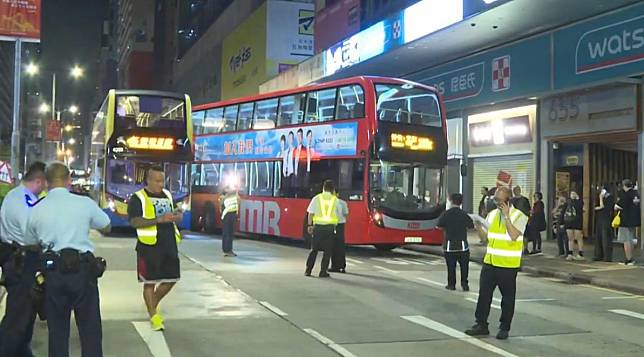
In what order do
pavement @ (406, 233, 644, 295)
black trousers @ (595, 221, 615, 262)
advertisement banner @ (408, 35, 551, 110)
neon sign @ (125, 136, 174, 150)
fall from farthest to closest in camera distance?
1. neon sign @ (125, 136, 174, 150)
2. advertisement banner @ (408, 35, 551, 110)
3. black trousers @ (595, 221, 615, 262)
4. pavement @ (406, 233, 644, 295)

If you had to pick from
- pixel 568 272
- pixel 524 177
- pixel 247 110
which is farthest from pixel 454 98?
pixel 568 272

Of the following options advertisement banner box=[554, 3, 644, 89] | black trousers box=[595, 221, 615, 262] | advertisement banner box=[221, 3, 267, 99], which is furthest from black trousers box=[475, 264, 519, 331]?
advertisement banner box=[221, 3, 267, 99]

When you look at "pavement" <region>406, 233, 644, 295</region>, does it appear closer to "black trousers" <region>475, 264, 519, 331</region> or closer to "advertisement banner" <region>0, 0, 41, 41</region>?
"black trousers" <region>475, 264, 519, 331</region>

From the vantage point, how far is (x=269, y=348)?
280 inches

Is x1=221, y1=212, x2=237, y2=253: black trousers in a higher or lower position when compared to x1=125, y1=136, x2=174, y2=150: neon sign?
lower

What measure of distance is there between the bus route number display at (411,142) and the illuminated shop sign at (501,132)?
18.3 feet

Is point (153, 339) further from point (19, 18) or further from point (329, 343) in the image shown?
point (19, 18)

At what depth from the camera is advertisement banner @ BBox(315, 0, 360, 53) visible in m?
31.4

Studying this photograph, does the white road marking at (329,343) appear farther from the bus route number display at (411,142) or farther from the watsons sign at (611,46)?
the watsons sign at (611,46)

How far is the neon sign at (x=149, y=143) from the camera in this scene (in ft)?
65.6

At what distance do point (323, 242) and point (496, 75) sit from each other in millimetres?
11066

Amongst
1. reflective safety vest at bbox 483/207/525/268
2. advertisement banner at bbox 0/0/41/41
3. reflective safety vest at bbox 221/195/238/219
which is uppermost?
advertisement banner at bbox 0/0/41/41

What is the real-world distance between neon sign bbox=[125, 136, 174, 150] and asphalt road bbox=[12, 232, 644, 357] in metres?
6.63

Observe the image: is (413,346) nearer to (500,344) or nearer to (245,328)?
(500,344)
